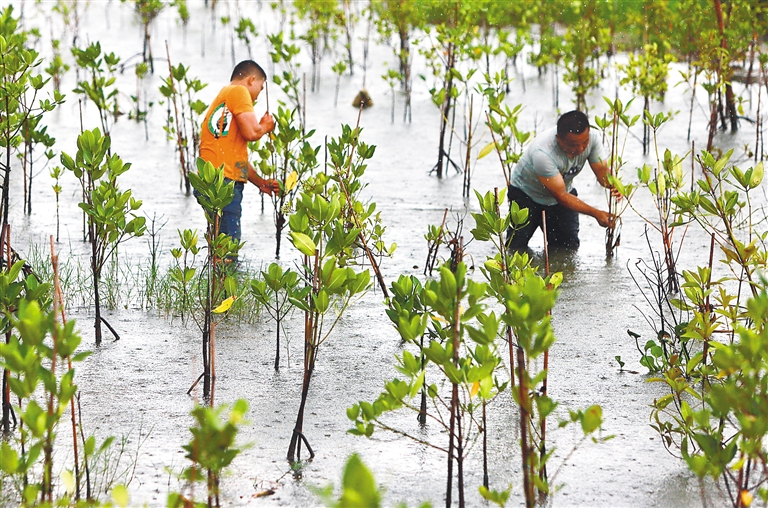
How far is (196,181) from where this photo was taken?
120 inches

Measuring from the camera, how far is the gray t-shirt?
5.44 metres

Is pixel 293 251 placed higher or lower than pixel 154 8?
lower

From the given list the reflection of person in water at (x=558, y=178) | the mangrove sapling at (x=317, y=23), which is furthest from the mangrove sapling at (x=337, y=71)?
the reflection of person in water at (x=558, y=178)

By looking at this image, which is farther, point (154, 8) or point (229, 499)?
point (154, 8)

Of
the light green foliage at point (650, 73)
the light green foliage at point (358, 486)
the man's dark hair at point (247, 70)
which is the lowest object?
the light green foliage at point (358, 486)

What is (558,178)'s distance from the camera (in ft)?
17.8

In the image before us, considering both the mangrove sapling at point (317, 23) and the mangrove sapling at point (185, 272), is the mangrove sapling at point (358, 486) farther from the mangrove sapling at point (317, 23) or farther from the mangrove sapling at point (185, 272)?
the mangrove sapling at point (317, 23)

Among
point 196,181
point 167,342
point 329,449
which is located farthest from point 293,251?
point 329,449

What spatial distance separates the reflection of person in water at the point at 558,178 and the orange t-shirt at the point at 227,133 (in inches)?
69.1

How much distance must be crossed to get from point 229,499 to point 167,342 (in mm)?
1405

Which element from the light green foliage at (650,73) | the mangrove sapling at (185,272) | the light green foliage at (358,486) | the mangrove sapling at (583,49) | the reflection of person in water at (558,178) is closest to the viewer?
the light green foliage at (358,486)

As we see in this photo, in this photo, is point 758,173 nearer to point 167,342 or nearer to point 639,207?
point 167,342

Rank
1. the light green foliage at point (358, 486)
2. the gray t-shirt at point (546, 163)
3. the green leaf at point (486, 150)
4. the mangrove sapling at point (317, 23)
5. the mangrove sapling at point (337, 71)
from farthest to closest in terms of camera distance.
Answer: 1. the mangrove sapling at point (317, 23)
2. the mangrove sapling at point (337, 71)
3. the gray t-shirt at point (546, 163)
4. the green leaf at point (486, 150)
5. the light green foliage at point (358, 486)

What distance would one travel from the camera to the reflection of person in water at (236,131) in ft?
15.9
